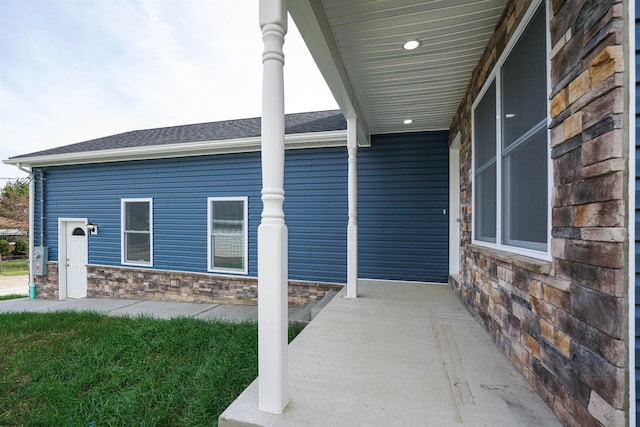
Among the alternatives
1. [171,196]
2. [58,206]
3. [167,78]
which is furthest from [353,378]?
[167,78]

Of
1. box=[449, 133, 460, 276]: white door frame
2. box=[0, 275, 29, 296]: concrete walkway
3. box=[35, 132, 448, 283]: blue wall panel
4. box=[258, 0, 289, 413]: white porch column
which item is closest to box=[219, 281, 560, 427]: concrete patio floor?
box=[258, 0, 289, 413]: white porch column

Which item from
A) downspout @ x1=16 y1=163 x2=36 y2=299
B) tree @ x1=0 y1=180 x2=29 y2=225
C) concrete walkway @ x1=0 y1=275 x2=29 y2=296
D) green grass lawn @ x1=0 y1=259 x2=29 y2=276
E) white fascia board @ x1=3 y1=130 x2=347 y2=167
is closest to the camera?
white fascia board @ x1=3 y1=130 x2=347 y2=167

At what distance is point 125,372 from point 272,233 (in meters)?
2.43

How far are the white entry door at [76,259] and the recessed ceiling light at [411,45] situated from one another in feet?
27.3

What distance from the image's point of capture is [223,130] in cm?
677

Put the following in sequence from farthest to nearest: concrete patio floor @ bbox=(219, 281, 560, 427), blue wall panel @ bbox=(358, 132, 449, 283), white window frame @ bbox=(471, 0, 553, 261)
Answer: blue wall panel @ bbox=(358, 132, 449, 283)
white window frame @ bbox=(471, 0, 553, 261)
concrete patio floor @ bbox=(219, 281, 560, 427)

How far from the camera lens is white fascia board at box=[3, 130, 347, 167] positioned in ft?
17.3

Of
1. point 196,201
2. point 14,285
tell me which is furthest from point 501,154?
point 14,285

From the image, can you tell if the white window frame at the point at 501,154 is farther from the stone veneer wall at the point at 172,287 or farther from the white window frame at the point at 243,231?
the white window frame at the point at 243,231

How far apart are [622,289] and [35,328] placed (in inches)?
249

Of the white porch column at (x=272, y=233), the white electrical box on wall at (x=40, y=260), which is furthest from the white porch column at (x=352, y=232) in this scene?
the white electrical box on wall at (x=40, y=260)

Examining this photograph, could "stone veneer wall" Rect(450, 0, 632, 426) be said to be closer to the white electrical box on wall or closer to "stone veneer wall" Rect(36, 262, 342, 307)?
"stone veneer wall" Rect(36, 262, 342, 307)

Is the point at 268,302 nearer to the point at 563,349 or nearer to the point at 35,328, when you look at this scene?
the point at 563,349

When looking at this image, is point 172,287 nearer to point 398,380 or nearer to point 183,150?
point 183,150
